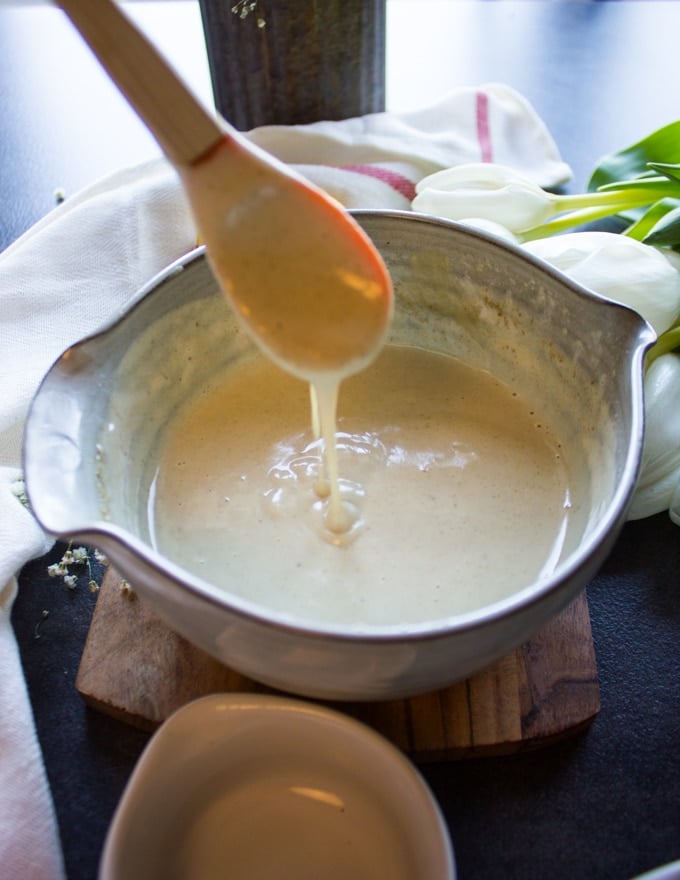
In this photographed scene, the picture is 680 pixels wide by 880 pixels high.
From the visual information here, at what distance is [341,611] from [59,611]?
0.25m

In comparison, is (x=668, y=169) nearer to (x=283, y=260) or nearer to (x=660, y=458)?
(x=660, y=458)

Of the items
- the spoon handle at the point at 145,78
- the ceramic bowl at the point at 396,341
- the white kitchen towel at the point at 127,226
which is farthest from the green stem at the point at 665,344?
the spoon handle at the point at 145,78

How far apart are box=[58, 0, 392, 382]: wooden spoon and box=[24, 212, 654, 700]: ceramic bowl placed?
0.48 ft

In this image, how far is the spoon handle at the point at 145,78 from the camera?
2.01 ft

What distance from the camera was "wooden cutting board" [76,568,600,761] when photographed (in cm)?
69

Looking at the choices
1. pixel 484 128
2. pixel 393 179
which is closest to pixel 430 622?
pixel 393 179

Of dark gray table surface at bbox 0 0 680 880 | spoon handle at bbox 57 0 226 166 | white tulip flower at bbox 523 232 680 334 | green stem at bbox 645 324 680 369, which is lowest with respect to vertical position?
dark gray table surface at bbox 0 0 680 880

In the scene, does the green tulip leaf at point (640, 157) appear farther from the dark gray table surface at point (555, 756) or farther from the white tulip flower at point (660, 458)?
the white tulip flower at point (660, 458)

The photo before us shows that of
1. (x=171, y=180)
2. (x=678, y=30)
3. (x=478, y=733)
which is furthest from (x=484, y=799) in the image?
(x=678, y=30)

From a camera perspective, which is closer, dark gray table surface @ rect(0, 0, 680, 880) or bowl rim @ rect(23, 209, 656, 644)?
bowl rim @ rect(23, 209, 656, 644)

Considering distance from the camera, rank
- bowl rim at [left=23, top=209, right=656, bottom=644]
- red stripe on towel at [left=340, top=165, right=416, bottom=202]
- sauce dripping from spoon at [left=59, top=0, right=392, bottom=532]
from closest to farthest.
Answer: bowl rim at [left=23, top=209, right=656, bottom=644] < sauce dripping from spoon at [left=59, top=0, right=392, bottom=532] < red stripe on towel at [left=340, top=165, right=416, bottom=202]

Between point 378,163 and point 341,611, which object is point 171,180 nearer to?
point 378,163

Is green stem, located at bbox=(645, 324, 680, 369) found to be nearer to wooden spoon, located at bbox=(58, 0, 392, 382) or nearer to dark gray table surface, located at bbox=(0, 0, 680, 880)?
dark gray table surface, located at bbox=(0, 0, 680, 880)

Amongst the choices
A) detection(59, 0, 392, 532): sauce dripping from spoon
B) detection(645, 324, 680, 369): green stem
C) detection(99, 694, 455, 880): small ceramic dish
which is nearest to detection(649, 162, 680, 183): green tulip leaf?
detection(645, 324, 680, 369): green stem
